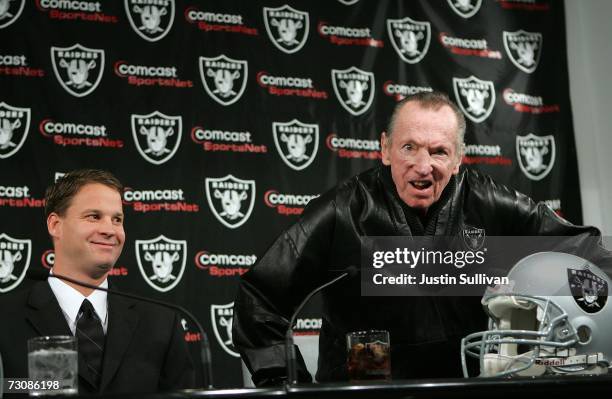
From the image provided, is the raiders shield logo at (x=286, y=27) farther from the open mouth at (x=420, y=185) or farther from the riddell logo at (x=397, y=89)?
the open mouth at (x=420, y=185)

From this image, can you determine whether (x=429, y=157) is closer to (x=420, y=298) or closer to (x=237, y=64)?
(x=420, y=298)

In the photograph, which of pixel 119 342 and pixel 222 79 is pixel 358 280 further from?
pixel 222 79

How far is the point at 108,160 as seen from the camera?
14.9 feet

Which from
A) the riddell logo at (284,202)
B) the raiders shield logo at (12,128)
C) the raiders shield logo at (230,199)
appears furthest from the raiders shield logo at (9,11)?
the riddell logo at (284,202)

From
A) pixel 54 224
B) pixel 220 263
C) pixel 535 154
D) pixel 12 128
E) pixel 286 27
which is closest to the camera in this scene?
pixel 54 224

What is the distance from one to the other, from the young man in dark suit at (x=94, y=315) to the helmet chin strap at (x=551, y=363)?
108cm

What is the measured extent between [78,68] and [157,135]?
562 millimetres

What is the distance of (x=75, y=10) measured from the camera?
4.63 metres

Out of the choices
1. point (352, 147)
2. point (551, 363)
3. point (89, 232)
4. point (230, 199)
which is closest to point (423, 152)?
point (551, 363)

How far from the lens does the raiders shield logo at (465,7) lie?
5402mm

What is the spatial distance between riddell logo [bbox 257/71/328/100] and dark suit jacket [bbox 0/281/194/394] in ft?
7.43

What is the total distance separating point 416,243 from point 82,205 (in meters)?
1.19

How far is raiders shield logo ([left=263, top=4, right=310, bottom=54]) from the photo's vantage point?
16.4 feet

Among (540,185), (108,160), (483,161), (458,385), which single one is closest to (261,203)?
(108,160)
